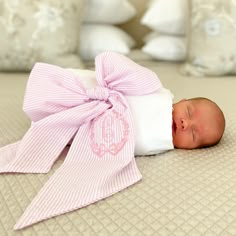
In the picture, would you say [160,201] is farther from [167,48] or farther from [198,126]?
[167,48]

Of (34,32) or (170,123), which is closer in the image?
(170,123)

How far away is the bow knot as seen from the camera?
88cm

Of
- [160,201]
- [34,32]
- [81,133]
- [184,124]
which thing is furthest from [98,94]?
[34,32]

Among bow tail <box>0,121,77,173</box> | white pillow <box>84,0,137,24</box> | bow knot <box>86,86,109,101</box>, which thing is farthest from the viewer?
white pillow <box>84,0,137,24</box>

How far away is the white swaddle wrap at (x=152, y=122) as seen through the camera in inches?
33.7

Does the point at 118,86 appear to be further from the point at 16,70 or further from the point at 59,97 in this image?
the point at 16,70

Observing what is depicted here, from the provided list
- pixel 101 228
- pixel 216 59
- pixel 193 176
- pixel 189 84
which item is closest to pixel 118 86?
pixel 193 176

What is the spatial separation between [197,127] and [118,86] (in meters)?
0.19

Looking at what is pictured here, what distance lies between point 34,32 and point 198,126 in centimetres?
78

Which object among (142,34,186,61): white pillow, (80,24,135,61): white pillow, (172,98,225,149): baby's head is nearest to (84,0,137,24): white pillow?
(80,24,135,61): white pillow

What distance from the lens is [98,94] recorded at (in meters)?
0.88

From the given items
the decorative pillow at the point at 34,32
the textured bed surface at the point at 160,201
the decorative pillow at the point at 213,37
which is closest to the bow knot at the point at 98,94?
the textured bed surface at the point at 160,201

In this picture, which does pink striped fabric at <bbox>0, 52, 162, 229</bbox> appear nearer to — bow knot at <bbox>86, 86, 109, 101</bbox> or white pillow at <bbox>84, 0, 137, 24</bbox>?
bow knot at <bbox>86, 86, 109, 101</bbox>

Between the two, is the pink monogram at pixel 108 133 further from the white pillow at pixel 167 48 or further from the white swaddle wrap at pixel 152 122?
the white pillow at pixel 167 48
